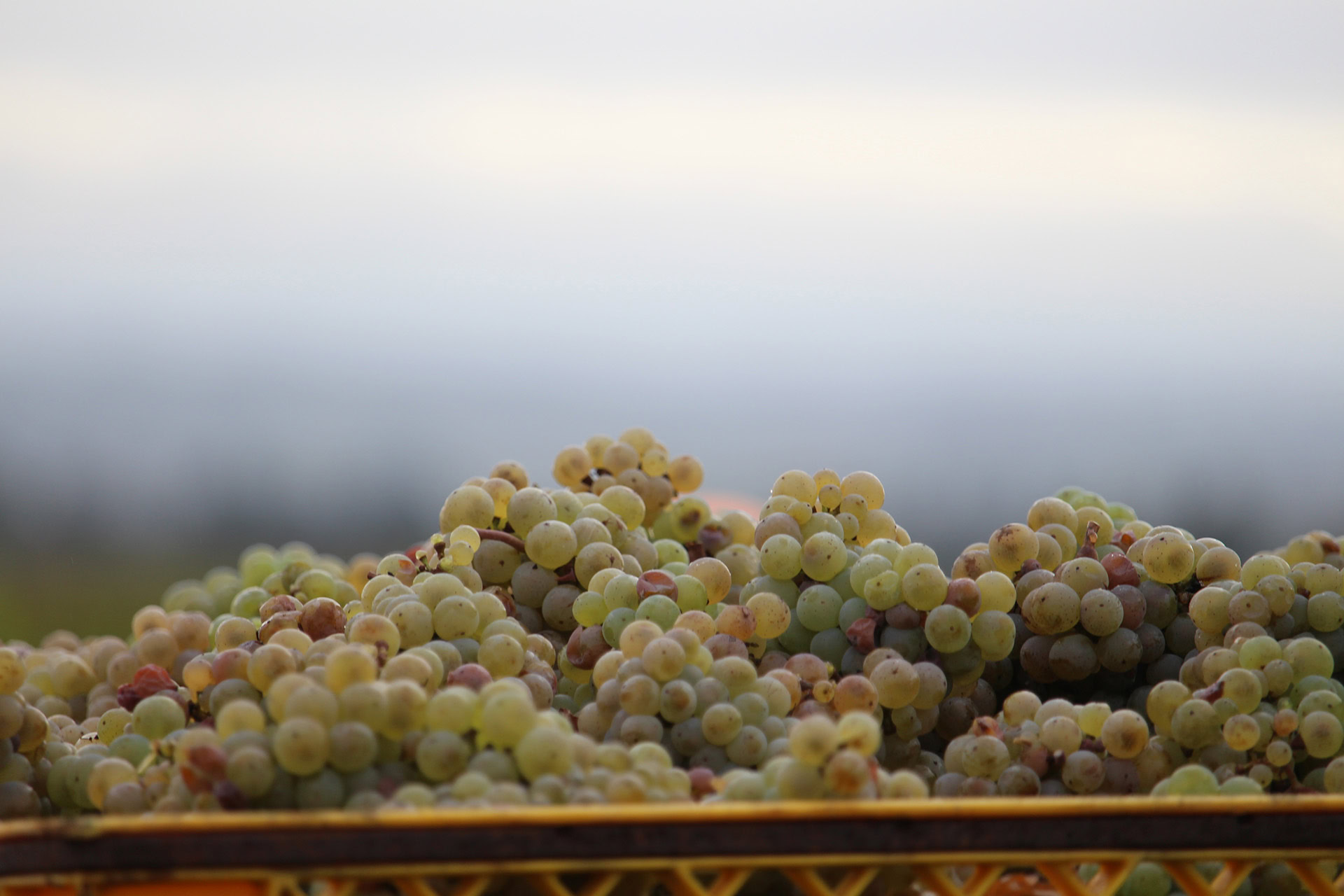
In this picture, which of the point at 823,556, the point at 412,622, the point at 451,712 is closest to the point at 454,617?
the point at 412,622

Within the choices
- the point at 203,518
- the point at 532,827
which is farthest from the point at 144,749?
the point at 203,518

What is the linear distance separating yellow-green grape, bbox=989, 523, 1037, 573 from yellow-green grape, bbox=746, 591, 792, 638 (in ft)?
0.51

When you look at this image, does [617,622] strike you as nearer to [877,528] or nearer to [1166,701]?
[877,528]

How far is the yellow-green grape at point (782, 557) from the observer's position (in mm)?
708

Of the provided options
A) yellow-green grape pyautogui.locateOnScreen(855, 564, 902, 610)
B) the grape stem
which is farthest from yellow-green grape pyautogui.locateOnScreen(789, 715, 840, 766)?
the grape stem

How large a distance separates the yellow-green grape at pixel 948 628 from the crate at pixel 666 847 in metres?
0.19

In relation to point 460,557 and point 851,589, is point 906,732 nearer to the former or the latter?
point 851,589

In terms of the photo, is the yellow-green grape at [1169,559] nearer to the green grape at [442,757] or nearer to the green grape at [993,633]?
the green grape at [993,633]

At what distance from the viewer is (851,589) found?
2.32 ft

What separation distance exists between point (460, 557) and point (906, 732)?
12.1 inches

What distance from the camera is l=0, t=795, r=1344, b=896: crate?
41cm

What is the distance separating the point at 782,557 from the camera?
2.32ft

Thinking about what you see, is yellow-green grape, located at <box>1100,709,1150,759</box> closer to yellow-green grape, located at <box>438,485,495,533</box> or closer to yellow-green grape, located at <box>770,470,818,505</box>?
yellow-green grape, located at <box>770,470,818,505</box>

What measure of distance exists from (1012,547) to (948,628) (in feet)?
0.29
